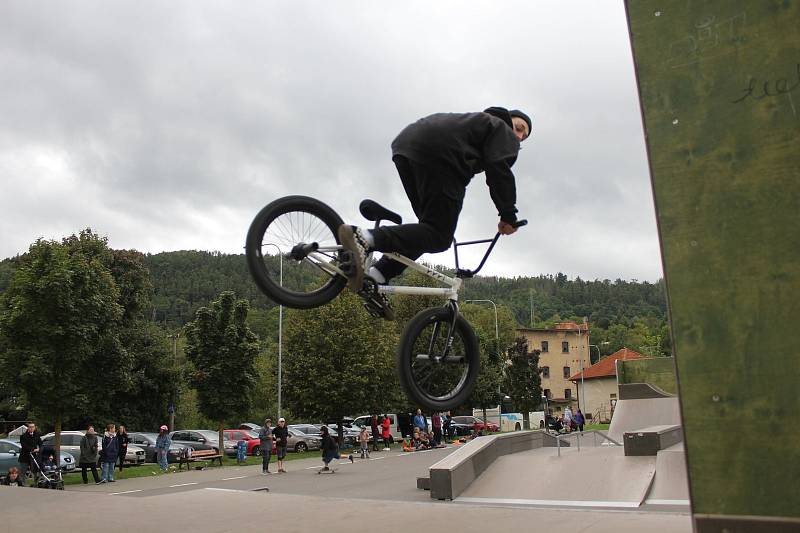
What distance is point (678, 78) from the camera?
16.3 feet

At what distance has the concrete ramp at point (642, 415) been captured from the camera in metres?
25.7

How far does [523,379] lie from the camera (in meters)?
55.1

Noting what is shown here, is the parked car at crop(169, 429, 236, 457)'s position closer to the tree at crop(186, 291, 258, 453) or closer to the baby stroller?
the tree at crop(186, 291, 258, 453)

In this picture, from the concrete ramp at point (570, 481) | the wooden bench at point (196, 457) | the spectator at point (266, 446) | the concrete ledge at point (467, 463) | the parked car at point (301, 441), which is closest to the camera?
the concrete ramp at point (570, 481)

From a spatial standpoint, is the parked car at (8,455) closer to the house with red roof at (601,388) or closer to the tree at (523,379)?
the tree at (523,379)

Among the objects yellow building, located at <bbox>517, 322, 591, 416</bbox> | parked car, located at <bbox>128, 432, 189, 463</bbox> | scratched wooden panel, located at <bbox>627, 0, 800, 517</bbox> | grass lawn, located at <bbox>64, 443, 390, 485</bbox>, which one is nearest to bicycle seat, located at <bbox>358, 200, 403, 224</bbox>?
scratched wooden panel, located at <bbox>627, 0, 800, 517</bbox>

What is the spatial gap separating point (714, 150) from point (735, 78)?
1.84 feet

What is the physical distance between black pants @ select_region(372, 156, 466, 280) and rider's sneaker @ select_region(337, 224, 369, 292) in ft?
0.47

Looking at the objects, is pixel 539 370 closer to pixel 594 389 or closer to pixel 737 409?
pixel 594 389

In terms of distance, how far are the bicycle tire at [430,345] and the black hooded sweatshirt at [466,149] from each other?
121 cm

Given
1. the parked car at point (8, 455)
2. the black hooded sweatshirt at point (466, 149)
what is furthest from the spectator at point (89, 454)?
the black hooded sweatshirt at point (466, 149)

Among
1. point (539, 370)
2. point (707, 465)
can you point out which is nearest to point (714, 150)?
point (707, 465)

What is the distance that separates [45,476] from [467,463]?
40.0 feet

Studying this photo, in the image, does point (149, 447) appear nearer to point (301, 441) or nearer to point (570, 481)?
point (301, 441)
